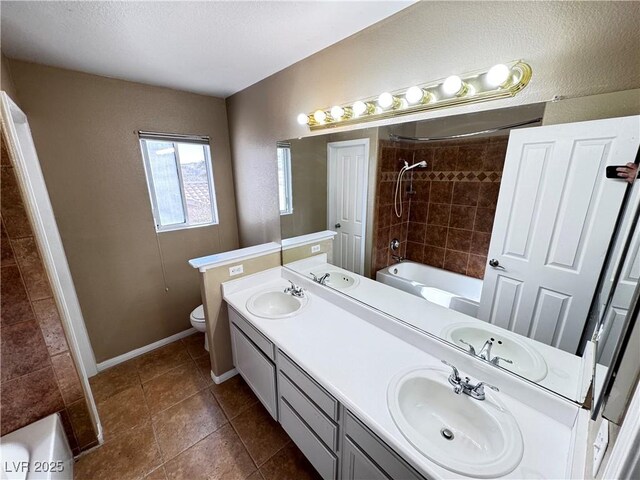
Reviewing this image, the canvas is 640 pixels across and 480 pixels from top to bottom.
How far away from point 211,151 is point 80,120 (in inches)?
37.0

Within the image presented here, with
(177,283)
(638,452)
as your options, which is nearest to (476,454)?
(638,452)

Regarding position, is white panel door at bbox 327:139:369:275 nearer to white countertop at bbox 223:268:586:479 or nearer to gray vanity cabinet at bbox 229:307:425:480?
white countertop at bbox 223:268:586:479

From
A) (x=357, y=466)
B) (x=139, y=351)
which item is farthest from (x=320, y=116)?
(x=139, y=351)

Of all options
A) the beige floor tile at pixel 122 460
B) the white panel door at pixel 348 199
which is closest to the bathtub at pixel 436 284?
the white panel door at pixel 348 199

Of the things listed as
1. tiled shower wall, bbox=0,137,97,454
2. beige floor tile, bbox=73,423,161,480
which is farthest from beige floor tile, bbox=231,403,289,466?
tiled shower wall, bbox=0,137,97,454

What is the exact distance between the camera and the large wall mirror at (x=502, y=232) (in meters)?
0.83

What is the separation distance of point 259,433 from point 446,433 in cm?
125

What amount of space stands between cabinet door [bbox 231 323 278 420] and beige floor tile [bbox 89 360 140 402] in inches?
37.7

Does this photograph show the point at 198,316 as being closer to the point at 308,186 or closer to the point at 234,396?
the point at 234,396

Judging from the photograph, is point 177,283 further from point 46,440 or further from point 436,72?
point 436,72

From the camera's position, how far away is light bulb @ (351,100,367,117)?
1.41 metres

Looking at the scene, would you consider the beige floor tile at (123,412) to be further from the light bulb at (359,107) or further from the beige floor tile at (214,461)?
the light bulb at (359,107)

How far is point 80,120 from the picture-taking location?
1.87 m

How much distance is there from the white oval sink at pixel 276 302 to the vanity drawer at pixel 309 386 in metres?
0.42
